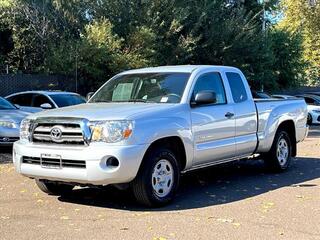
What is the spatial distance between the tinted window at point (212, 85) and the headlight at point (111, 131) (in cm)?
175

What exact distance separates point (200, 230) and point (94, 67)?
1560 centimetres

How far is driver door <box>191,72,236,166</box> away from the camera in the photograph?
8.18 metres

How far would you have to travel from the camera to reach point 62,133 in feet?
23.9

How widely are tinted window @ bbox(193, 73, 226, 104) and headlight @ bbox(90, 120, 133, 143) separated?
1750 millimetres

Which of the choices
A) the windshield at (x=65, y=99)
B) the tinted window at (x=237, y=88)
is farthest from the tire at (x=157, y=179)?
the windshield at (x=65, y=99)

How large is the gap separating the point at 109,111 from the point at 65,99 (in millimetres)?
8288

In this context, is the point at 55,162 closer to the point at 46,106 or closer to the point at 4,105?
the point at 46,106

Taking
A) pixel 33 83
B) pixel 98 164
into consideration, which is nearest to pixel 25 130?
pixel 98 164

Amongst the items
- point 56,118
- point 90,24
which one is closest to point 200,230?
point 56,118

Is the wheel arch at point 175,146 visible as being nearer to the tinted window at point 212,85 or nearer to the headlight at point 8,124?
the tinted window at point 212,85

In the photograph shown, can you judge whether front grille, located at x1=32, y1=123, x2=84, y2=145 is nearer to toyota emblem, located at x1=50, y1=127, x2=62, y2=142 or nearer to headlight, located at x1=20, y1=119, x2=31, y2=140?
toyota emblem, located at x1=50, y1=127, x2=62, y2=142

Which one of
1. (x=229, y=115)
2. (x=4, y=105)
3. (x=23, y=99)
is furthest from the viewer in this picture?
(x=23, y=99)

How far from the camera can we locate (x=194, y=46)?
2438 cm

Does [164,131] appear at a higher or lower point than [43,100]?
higher
